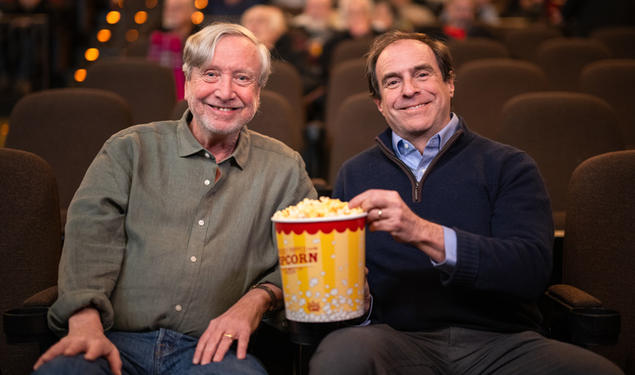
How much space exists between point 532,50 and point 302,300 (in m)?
4.35

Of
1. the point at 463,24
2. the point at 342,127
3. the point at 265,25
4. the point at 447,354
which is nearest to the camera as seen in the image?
the point at 447,354

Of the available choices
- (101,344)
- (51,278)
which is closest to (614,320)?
(101,344)

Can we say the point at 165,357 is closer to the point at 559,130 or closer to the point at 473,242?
the point at 473,242

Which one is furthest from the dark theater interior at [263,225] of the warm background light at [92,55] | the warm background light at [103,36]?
the warm background light at [103,36]

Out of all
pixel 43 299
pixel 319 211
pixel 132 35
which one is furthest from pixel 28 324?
pixel 132 35

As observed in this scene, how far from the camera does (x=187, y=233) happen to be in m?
1.71

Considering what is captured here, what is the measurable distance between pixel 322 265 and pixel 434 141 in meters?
0.59

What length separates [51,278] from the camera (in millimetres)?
1864

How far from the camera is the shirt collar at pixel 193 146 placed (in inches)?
69.9

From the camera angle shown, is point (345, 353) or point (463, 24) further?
point (463, 24)

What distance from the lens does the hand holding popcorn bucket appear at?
4.55ft

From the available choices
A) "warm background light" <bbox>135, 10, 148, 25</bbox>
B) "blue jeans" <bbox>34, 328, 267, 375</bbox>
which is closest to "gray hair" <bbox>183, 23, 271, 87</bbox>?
"blue jeans" <bbox>34, 328, 267, 375</bbox>

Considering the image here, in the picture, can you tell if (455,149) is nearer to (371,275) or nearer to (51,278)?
(371,275)

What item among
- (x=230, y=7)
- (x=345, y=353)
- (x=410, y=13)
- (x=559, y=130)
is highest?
(x=410, y=13)
